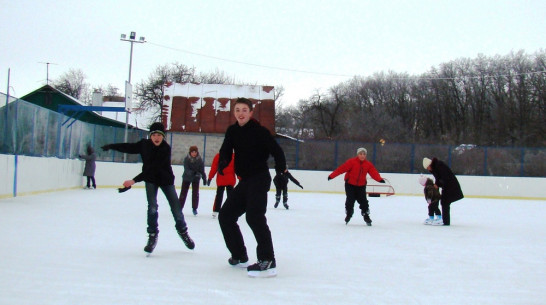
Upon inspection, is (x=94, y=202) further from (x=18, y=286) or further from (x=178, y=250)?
(x=18, y=286)

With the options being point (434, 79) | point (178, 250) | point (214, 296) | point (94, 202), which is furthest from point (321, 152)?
point (434, 79)

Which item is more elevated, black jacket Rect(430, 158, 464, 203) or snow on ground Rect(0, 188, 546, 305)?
black jacket Rect(430, 158, 464, 203)

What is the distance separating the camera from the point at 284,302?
12.6 ft

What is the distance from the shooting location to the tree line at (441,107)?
139ft

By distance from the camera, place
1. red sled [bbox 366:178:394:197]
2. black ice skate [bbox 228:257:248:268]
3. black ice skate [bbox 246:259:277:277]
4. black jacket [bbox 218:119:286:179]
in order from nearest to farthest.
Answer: black ice skate [bbox 246:259:277:277] < black jacket [bbox 218:119:286:179] < black ice skate [bbox 228:257:248:268] < red sled [bbox 366:178:394:197]

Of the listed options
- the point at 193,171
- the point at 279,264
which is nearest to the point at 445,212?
the point at 193,171

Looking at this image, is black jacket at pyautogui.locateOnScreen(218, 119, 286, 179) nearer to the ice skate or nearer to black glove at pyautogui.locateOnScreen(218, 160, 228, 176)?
black glove at pyautogui.locateOnScreen(218, 160, 228, 176)

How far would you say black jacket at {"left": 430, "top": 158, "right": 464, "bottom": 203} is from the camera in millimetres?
10039

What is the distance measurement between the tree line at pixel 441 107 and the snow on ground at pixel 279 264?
35830mm

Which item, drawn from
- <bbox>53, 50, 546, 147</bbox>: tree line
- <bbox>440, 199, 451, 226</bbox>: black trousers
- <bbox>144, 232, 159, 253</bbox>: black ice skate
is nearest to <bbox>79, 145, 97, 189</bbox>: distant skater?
<bbox>440, 199, 451, 226</bbox>: black trousers

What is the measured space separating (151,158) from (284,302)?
2.42 meters

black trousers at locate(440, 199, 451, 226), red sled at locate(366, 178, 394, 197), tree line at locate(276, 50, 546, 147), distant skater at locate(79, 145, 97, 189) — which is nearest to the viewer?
black trousers at locate(440, 199, 451, 226)

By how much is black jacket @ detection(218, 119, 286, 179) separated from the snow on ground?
2.81ft

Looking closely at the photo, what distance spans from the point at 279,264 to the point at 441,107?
46.5 meters
